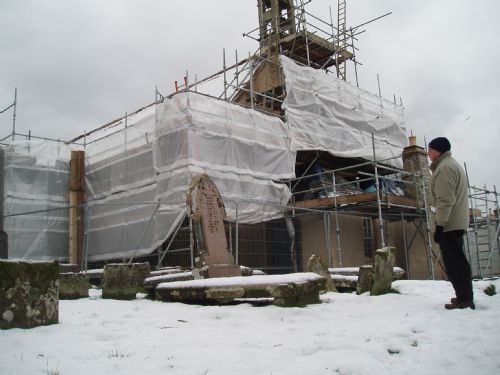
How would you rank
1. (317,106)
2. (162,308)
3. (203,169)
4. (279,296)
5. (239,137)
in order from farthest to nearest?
(317,106), (239,137), (203,169), (162,308), (279,296)

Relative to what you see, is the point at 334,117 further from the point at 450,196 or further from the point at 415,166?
the point at 450,196

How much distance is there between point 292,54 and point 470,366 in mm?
17325

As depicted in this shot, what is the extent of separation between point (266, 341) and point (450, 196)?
2.62 metres

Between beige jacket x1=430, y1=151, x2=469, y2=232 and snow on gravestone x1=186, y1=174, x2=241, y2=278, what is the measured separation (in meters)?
4.09

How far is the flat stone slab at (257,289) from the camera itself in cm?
538

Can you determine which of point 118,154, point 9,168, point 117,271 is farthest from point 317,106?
point 117,271

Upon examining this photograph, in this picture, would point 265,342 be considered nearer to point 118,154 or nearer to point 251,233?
point 251,233

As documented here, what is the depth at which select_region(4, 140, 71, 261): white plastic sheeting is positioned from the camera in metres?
14.3

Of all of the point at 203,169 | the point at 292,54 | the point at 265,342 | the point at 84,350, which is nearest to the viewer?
the point at 84,350

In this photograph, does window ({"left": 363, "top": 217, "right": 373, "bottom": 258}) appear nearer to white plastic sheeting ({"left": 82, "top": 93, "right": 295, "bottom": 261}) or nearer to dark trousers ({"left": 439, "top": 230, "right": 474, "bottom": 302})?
white plastic sheeting ({"left": 82, "top": 93, "right": 295, "bottom": 261})

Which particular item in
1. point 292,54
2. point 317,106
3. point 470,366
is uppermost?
point 292,54

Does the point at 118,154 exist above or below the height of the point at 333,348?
above

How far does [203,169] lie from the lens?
515 inches

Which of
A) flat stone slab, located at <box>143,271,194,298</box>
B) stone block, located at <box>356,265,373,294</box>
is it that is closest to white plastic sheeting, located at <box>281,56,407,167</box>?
flat stone slab, located at <box>143,271,194,298</box>
